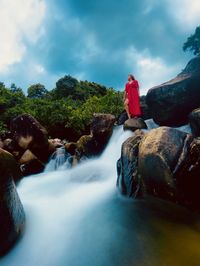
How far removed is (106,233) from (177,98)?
7824mm

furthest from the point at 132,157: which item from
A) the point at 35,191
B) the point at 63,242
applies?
the point at 35,191

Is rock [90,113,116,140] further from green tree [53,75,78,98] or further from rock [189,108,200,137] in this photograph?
green tree [53,75,78,98]

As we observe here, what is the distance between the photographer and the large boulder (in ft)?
38.1

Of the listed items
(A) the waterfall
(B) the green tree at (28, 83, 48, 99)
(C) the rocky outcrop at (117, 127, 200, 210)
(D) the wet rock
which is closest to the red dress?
(A) the waterfall

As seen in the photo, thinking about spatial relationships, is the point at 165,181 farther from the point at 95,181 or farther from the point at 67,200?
the point at 95,181

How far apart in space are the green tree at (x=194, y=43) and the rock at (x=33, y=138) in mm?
28289

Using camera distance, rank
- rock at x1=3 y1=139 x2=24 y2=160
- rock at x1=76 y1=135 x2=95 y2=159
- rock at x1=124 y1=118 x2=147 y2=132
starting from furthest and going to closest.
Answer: rock at x1=3 y1=139 x2=24 y2=160 → rock at x1=76 y1=135 x2=95 y2=159 → rock at x1=124 y1=118 x2=147 y2=132

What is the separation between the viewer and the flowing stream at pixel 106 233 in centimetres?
429

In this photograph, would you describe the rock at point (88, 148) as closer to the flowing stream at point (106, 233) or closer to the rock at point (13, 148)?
the rock at point (13, 148)

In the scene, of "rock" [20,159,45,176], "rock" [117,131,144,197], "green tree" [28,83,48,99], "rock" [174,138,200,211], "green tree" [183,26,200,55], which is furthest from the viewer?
"green tree" [28,83,48,99]

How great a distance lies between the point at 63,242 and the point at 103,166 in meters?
5.70

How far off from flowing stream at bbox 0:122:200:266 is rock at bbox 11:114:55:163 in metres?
Result: 8.01

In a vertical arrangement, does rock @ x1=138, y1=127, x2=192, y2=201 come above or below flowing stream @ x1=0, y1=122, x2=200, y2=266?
above

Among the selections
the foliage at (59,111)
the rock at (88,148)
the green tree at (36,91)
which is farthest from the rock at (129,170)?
the green tree at (36,91)
